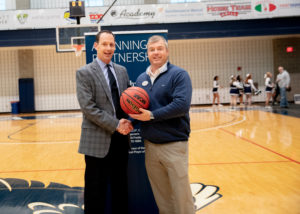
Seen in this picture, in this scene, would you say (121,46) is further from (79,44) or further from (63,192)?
(79,44)

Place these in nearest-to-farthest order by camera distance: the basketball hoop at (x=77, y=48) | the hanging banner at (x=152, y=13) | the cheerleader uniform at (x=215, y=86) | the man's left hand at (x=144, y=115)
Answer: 1. the man's left hand at (x=144, y=115)
2. the basketball hoop at (x=77, y=48)
3. the hanging banner at (x=152, y=13)
4. the cheerleader uniform at (x=215, y=86)

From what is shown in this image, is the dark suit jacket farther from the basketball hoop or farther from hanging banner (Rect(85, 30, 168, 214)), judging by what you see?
the basketball hoop

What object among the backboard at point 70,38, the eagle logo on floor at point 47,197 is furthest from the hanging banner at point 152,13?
the eagle logo on floor at point 47,197

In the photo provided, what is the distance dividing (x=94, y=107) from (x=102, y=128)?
7.0 inches

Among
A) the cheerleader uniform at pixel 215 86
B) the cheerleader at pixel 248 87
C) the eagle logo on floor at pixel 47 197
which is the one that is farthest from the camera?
the cheerleader uniform at pixel 215 86

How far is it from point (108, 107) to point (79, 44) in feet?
18.9

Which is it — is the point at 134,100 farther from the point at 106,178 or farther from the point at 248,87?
the point at 248,87

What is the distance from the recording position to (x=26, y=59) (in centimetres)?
1532

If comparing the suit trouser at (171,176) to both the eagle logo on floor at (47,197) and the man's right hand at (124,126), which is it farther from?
the eagle logo on floor at (47,197)

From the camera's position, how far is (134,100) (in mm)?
2104

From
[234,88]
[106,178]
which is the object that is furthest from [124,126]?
[234,88]

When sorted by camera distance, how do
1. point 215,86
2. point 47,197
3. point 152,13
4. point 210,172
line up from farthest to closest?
point 215,86 < point 152,13 < point 210,172 < point 47,197

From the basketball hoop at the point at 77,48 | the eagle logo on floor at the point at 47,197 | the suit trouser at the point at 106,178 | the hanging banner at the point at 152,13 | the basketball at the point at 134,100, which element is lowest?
the eagle logo on floor at the point at 47,197

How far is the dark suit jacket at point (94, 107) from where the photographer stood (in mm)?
2230
